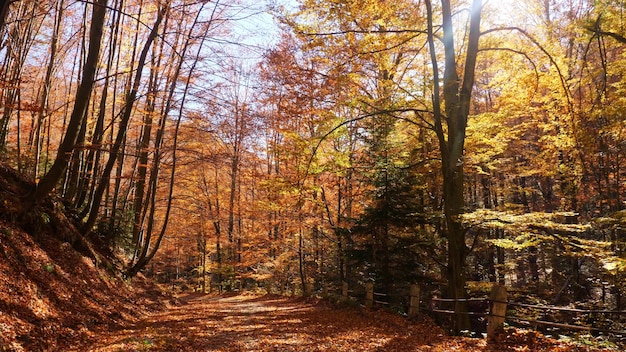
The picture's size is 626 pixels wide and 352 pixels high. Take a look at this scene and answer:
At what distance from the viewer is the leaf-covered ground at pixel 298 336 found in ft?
21.2

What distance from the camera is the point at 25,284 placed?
21.0 feet

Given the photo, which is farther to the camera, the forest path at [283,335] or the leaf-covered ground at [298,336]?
the forest path at [283,335]

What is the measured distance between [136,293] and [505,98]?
1369 centimetres

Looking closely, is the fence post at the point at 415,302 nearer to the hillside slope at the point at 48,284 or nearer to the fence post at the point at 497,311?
the fence post at the point at 497,311

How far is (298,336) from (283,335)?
35cm

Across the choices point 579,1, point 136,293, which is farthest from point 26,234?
point 579,1

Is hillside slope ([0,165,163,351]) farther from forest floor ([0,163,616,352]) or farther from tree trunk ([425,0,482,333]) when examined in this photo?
tree trunk ([425,0,482,333])

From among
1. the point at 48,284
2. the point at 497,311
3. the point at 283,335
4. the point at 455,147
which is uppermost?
the point at 455,147


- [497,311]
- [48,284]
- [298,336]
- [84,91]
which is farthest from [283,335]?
[84,91]

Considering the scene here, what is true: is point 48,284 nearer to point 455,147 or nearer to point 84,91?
point 84,91

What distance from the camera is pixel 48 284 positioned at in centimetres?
714

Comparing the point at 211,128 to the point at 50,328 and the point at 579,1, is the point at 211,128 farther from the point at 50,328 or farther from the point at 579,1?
the point at 579,1

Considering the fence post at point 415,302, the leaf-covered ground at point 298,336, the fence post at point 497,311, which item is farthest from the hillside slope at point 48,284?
the fence post at point 497,311

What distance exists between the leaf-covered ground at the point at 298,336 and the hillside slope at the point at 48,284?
528mm
